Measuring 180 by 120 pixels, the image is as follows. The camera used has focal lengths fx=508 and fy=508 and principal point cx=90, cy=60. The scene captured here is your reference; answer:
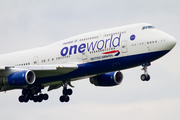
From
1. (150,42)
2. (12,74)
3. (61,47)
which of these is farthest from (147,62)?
(12,74)

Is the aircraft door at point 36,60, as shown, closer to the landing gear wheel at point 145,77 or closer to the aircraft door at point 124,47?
the aircraft door at point 124,47

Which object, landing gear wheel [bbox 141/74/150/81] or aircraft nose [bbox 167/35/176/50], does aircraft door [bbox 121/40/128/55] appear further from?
aircraft nose [bbox 167/35/176/50]

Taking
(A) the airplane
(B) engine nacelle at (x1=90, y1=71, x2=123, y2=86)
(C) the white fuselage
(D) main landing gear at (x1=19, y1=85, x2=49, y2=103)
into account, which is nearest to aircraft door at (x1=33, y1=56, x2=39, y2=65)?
(A) the airplane

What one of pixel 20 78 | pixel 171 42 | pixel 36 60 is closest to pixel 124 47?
pixel 171 42

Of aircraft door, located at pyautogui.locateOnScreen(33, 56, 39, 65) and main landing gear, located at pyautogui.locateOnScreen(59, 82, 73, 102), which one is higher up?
aircraft door, located at pyautogui.locateOnScreen(33, 56, 39, 65)

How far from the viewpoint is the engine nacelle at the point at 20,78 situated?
55.3 m

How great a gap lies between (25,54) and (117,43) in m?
12.9

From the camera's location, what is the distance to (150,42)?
177 ft

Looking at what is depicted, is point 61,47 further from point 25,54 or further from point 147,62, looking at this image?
point 147,62

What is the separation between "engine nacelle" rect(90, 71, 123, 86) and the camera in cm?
6314

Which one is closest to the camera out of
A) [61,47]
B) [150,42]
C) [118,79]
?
[150,42]

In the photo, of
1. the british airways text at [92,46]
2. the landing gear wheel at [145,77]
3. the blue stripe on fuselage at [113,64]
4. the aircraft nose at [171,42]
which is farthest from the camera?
the british airways text at [92,46]

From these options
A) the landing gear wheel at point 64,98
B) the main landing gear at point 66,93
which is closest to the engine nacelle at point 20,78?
the main landing gear at point 66,93

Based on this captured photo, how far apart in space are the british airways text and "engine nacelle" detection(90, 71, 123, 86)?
292 inches
